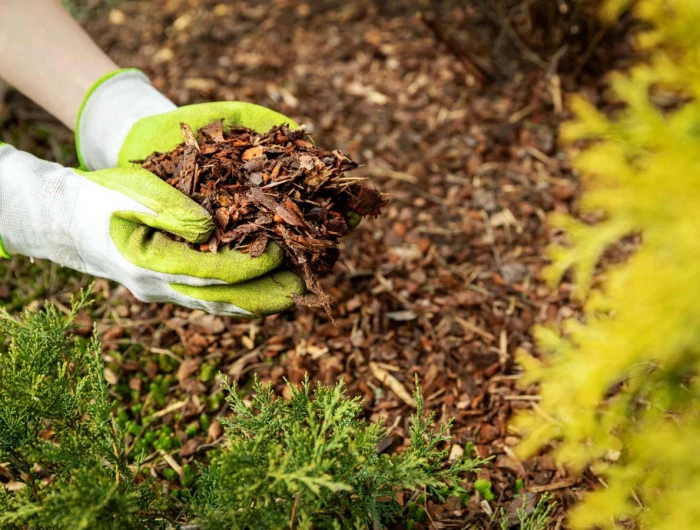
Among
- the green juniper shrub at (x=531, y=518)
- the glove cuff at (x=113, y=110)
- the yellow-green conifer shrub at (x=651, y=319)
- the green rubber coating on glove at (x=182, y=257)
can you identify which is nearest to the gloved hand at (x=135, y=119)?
the glove cuff at (x=113, y=110)

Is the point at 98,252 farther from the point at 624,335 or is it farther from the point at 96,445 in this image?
the point at 624,335

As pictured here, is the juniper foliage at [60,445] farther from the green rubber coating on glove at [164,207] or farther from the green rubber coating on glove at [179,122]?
the green rubber coating on glove at [179,122]

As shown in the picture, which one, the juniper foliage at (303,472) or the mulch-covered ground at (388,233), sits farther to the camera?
the mulch-covered ground at (388,233)

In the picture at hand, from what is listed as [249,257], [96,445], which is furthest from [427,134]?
[96,445]

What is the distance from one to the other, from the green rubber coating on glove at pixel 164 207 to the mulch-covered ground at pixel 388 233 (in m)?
0.93

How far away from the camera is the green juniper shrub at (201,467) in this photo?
1532 millimetres

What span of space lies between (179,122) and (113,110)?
41cm

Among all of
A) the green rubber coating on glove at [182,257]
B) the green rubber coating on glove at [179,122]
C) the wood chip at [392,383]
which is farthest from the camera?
the wood chip at [392,383]

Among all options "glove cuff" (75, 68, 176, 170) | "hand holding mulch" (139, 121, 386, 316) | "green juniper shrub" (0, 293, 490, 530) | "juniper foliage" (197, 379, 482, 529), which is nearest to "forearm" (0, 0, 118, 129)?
"glove cuff" (75, 68, 176, 170)

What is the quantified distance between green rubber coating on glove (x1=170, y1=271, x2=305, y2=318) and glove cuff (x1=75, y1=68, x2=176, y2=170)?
3.36 ft

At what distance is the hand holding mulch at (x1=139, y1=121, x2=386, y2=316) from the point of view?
2.05 m

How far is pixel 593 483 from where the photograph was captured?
7.50 feet

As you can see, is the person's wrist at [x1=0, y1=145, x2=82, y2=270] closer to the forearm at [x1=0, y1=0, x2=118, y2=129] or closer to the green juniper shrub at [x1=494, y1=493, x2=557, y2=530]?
the forearm at [x1=0, y1=0, x2=118, y2=129]

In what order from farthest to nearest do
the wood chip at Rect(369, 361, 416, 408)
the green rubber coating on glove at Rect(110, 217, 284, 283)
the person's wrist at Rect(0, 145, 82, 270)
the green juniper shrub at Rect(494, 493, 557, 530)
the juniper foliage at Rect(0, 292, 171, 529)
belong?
1. the wood chip at Rect(369, 361, 416, 408)
2. the person's wrist at Rect(0, 145, 82, 270)
3. the green rubber coating on glove at Rect(110, 217, 284, 283)
4. the green juniper shrub at Rect(494, 493, 557, 530)
5. the juniper foliage at Rect(0, 292, 171, 529)
